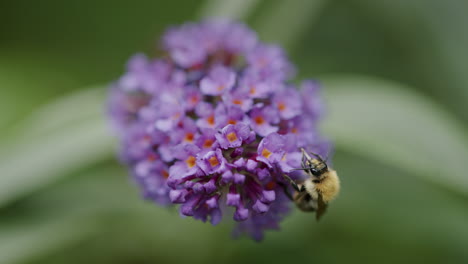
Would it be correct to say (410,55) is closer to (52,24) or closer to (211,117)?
(211,117)

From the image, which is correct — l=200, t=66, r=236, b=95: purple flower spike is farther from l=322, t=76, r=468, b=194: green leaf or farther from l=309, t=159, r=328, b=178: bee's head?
l=322, t=76, r=468, b=194: green leaf

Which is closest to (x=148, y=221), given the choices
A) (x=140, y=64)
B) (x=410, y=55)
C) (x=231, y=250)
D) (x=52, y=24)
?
(x=231, y=250)

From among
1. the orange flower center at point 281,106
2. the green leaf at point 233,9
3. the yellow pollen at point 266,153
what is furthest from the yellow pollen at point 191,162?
the green leaf at point 233,9

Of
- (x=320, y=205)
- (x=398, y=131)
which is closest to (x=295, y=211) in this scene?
(x=398, y=131)

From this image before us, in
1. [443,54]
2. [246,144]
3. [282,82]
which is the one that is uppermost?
[443,54]

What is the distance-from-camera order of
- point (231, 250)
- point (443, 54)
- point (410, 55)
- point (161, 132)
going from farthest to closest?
point (410, 55) → point (443, 54) → point (231, 250) → point (161, 132)

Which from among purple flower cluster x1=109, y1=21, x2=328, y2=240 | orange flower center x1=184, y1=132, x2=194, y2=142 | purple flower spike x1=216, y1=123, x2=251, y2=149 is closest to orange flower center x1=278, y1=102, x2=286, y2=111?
purple flower cluster x1=109, y1=21, x2=328, y2=240
